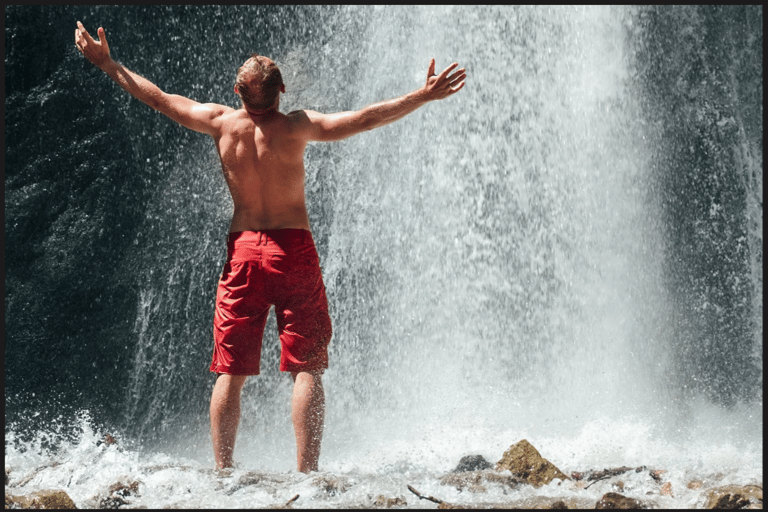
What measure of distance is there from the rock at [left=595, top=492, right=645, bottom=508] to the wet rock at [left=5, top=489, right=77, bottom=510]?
1.80 meters

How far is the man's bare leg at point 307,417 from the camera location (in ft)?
10.2

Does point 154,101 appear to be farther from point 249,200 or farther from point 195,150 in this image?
point 195,150

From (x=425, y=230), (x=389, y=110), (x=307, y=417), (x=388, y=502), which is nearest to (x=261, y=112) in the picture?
(x=389, y=110)

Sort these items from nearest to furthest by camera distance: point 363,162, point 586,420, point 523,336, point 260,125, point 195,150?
point 260,125 → point 586,420 → point 523,336 → point 363,162 → point 195,150

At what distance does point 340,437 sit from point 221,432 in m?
2.02

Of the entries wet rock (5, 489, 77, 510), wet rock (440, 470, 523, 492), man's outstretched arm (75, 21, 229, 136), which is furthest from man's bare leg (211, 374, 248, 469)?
man's outstretched arm (75, 21, 229, 136)

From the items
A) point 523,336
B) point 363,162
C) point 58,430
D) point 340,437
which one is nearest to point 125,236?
point 58,430

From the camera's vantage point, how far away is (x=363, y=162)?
19.4 ft

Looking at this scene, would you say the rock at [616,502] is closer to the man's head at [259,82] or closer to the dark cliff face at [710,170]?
the man's head at [259,82]

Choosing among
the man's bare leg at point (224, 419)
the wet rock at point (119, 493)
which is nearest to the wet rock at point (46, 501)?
the wet rock at point (119, 493)

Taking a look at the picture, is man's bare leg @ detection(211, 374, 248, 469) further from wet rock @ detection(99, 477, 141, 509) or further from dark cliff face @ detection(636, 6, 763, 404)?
dark cliff face @ detection(636, 6, 763, 404)

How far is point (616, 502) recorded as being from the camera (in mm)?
2703

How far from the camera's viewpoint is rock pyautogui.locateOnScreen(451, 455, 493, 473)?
3.86 metres

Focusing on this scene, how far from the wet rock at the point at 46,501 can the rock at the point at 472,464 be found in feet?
5.85
